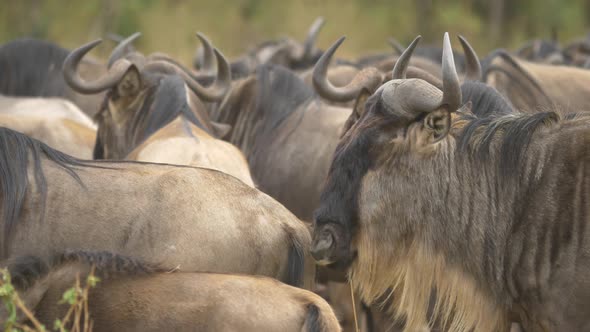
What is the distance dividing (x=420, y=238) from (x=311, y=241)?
1.61ft

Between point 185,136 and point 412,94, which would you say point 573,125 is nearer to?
point 412,94

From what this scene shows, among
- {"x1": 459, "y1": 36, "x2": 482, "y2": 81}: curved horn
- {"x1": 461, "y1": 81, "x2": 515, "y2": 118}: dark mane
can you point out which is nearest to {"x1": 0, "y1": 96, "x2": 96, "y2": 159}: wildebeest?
{"x1": 459, "y1": 36, "x2": 482, "y2": 81}: curved horn

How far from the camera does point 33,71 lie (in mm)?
10664

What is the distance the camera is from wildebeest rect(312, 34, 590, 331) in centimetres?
418

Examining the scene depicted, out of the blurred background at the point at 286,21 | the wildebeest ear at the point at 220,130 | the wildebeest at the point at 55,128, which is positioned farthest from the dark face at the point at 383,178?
the blurred background at the point at 286,21

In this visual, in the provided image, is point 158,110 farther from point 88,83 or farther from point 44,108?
point 44,108

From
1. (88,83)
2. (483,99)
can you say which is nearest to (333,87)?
(483,99)

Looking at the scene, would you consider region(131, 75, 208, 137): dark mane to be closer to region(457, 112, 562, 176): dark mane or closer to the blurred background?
region(457, 112, 562, 176): dark mane

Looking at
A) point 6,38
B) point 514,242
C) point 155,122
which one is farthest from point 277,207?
point 6,38

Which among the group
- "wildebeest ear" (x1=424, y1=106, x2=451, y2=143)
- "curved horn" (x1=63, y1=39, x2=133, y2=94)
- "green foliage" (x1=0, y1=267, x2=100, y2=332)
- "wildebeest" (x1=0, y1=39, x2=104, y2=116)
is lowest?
"wildebeest" (x1=0, y1=39, x2=104, y2=116)

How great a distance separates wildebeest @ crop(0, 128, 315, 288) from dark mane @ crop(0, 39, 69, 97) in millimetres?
5955

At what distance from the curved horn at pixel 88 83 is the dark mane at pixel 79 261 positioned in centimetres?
330

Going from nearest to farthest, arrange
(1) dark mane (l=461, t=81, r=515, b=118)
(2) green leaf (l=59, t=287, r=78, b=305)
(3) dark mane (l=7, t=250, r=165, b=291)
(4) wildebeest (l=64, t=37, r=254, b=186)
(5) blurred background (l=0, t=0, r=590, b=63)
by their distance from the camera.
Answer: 1. (2) green leaf (l=59, t=287, r=78, b=305)
2. (3) dark mane (l=7, t=250, r=165, b=291)
3. (1) dark mane (l=461, t=81, r=515, b=118)
4. (4) wildebeest (l=64, t=37, r=254, b=186)
5. (5) blurred background (l=0, t=0, r=590, b=63)

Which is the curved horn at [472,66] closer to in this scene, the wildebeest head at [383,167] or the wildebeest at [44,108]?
the wildebeest head at [383,167]
